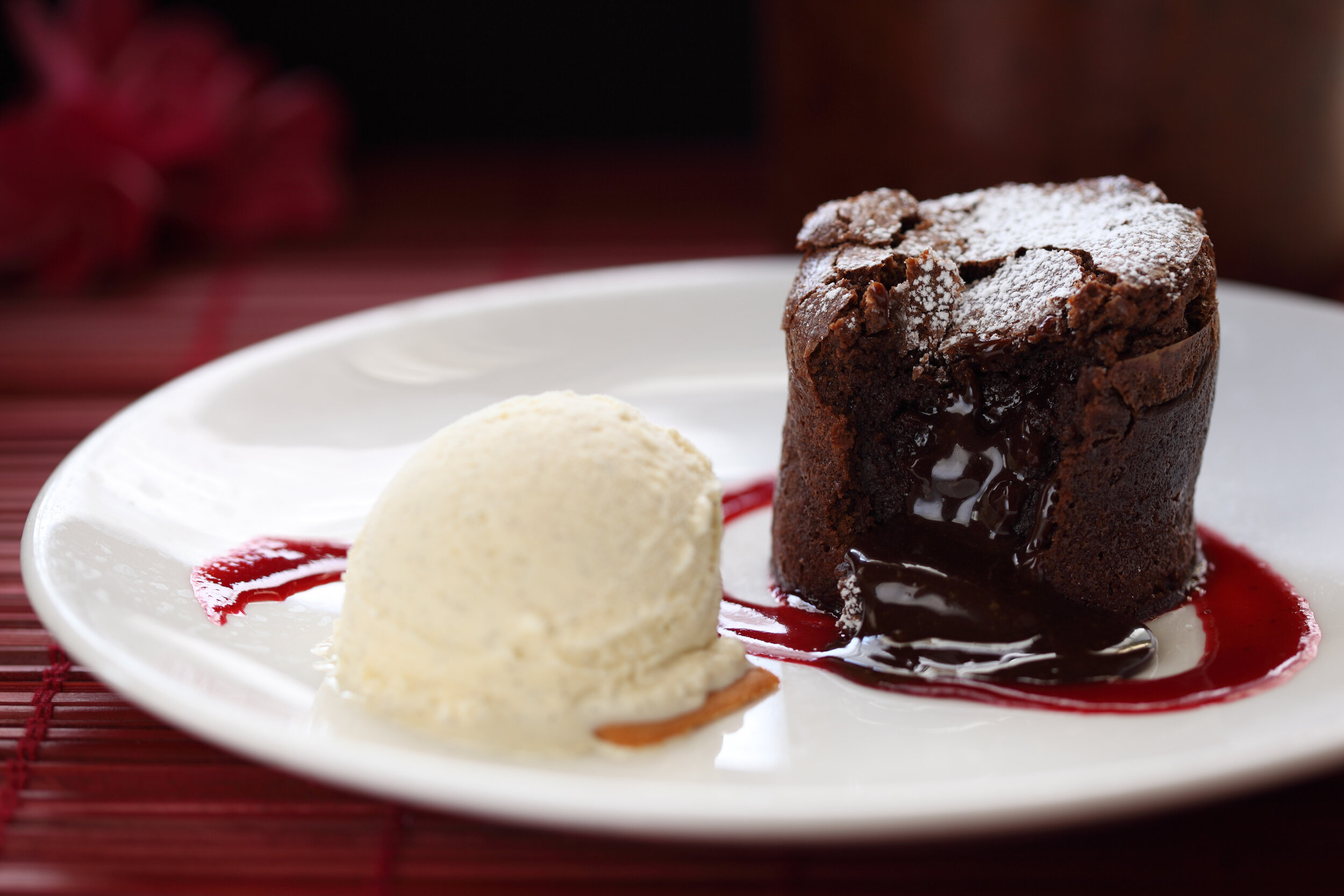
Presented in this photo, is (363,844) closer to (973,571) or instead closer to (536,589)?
(536,589)

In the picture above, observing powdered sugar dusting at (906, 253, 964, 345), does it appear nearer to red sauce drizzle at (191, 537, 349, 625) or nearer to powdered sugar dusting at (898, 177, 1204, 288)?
powdered sugar dusting at (898, 177, 1204, 288)

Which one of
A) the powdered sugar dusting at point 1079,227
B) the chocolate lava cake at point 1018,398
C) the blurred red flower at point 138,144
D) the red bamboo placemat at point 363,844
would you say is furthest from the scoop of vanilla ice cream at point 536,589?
the blurred red flower at point 138,144

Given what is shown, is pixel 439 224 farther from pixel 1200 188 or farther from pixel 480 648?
pixel 480 648

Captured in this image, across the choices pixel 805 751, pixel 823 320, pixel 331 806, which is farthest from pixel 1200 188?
pixel 331 806

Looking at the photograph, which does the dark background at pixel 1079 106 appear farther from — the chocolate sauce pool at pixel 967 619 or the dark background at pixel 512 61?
the chocolate sauce pool at pixel 967 619

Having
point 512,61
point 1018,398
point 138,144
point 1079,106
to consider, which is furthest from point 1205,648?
point 512,61

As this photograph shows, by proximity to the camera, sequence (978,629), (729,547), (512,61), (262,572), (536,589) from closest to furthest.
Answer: (536,589)
(978,629)
(262,572)
(729,547)
(512,61)
